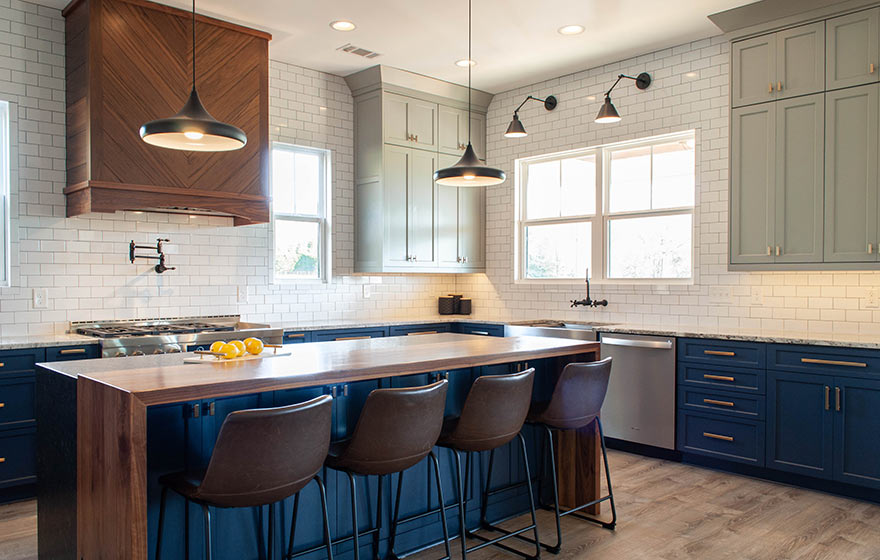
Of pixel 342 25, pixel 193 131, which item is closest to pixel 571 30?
pixel 342 25

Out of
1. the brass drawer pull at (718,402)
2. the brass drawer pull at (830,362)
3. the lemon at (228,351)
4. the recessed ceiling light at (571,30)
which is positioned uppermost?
the recessed ceiling light at (571,30)

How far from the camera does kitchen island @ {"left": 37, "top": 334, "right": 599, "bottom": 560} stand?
2072 mm

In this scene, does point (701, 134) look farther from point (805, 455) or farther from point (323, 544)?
→ point (323, 544)

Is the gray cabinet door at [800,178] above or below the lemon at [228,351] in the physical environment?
above

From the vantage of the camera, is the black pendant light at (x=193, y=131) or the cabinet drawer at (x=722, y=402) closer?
the black pendant light at (x=193, y=131)

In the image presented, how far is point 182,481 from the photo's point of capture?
2178mm

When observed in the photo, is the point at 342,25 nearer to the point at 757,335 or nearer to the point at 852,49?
the point at 852,49

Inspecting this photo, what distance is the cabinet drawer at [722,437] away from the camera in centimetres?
425

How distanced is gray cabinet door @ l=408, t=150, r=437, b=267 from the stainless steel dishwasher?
193 cm

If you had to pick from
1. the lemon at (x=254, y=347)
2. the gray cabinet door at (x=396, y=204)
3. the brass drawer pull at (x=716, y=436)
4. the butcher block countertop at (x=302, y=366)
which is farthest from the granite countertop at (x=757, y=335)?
the lemon at (x=254, y=347)

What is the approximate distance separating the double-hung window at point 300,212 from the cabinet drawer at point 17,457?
2275 mm

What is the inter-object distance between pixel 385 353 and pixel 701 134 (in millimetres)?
3367

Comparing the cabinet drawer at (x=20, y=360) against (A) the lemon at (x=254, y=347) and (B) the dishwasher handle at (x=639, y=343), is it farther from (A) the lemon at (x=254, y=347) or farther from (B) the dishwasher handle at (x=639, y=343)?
(B) the dishwasher handle at (x=639, y=343)

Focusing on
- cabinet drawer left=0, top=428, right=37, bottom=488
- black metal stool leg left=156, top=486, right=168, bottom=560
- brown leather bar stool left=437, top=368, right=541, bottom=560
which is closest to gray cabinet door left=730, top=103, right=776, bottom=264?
brown leather bar stool left=437, top=368, right=541, bottom=560
